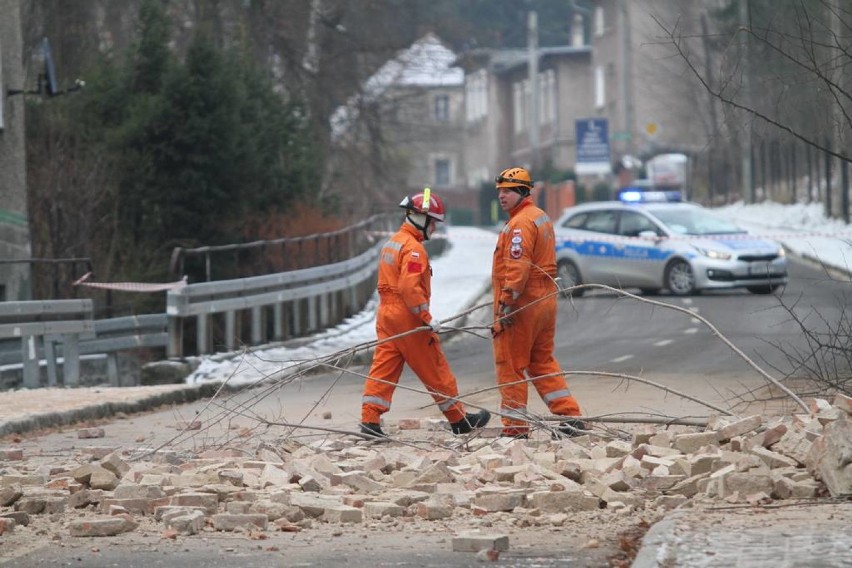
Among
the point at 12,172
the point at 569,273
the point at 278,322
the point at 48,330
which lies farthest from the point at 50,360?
the point at 569,273

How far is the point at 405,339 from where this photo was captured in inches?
423

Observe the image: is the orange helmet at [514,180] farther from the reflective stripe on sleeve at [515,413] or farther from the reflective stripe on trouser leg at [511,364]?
the reflective stripe on sleeve at [515,413]

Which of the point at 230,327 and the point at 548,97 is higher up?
the point at 548,97

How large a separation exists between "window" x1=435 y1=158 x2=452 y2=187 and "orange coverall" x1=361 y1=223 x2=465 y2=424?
8687 cm

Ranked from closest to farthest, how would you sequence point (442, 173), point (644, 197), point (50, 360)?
point (50, 360)
point (644, 197)
point (442, 173)

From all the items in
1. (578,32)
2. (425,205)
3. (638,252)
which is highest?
(578,32)

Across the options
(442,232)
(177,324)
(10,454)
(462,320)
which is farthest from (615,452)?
(442,232)

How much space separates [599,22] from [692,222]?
4685cm

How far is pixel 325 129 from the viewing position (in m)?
35.2

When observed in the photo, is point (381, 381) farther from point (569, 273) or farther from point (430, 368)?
point (569, 273)

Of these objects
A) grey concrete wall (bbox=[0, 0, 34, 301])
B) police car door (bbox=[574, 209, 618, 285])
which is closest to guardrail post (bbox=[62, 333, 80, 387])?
grey concrete wall (bbox=[0, 0, 34, 301])

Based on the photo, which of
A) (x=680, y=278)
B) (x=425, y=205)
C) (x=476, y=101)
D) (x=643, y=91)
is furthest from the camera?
(x=476, y=101)

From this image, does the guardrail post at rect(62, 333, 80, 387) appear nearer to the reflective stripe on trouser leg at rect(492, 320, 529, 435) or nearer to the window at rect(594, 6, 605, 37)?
the reflective stripe on trouser leg at rect(492, 320, 529, 435)

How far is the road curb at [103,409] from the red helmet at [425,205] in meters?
3.60
